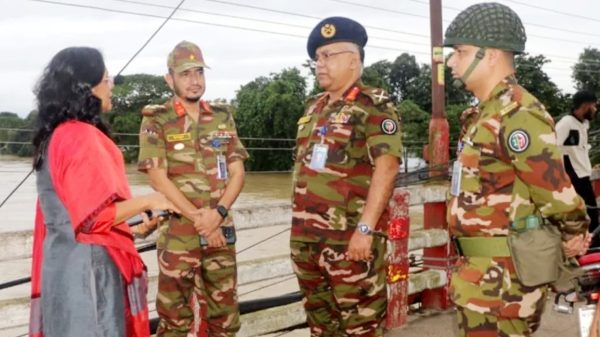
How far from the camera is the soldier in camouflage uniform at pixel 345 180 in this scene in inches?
115

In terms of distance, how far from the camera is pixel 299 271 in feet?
10.0

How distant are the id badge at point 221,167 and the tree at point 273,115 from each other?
29403 millimetres

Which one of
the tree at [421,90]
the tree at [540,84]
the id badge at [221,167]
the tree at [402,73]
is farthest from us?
the tree at [402,73]

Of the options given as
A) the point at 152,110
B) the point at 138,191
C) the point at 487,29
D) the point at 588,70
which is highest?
the point at 588,70

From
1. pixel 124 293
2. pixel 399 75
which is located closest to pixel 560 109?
pixel 399 75

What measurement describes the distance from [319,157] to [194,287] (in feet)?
2.98

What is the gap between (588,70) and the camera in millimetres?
43188

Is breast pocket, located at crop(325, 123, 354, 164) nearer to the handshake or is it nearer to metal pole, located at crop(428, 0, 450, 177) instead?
the handshake

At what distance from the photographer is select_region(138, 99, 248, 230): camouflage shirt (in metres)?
3.18

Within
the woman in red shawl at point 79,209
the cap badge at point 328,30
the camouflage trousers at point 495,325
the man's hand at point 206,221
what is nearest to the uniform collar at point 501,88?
the camouflage trousers at point 495,325

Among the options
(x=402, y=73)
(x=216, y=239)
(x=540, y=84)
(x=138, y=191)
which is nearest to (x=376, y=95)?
(x=216, y=239)

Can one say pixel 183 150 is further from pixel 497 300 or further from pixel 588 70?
pixel 588 70

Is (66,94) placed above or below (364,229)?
above

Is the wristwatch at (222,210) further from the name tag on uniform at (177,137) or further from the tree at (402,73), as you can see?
the tree at (402,73)
